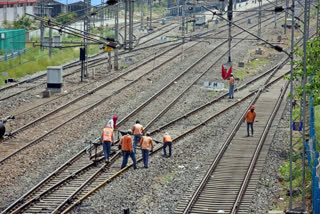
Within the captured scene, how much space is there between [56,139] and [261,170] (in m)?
8.05

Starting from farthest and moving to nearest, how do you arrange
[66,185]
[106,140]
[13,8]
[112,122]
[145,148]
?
[13,8] < [112,122] < [106,140] < [145,148] < [66,185]

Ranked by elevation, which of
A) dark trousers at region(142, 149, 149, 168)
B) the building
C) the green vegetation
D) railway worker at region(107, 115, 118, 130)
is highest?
the building

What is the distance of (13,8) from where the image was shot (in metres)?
66.4

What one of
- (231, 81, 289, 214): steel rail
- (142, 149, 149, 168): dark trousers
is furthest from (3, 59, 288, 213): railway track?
(231, 81, 289, 214): steel rail

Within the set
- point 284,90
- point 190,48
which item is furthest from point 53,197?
point 190,48

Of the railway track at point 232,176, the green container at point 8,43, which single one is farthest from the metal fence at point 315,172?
the green container at point 8,43

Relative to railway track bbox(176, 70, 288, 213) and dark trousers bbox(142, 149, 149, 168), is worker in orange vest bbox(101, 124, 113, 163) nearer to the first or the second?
dark trousers bbox(142, 149, 149, 168)

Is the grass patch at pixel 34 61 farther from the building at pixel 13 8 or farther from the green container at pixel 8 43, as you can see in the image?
the building at pixel 13 8

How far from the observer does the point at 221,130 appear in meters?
26.2

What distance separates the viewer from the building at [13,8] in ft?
210

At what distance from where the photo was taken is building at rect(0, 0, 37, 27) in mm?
63916

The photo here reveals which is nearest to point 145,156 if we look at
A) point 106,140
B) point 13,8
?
point 106,140

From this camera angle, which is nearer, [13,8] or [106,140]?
[106,140]

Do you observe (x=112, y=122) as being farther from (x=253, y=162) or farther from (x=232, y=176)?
(x=253, y=162)
